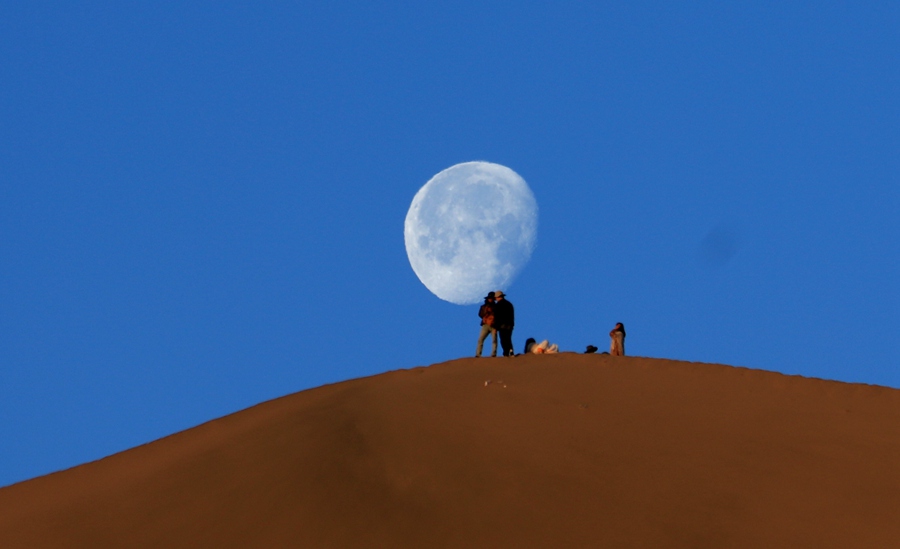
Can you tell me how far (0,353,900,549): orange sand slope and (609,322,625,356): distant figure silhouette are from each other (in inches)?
162

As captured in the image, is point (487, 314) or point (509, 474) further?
point (487, 314)

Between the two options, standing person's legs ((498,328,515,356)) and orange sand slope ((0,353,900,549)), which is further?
standing person's legs ((498,328,515,356))

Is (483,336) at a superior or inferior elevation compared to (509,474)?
superior

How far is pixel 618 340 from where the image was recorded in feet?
78.8

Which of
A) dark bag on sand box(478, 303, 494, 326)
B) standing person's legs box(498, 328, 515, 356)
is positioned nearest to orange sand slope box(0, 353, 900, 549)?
dark bag on sand box(478, 303, 494, 326)

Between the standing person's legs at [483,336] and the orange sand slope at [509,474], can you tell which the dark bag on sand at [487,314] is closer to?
the standing person's legs at [483,336]

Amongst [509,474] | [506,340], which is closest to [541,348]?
[506,340]

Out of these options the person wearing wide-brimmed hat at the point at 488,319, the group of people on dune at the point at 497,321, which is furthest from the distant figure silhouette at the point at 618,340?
the person wearing wide-brimmed hat at the point at 488,319

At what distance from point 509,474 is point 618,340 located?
33.9 ft

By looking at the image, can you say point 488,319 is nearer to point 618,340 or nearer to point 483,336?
point 483,336

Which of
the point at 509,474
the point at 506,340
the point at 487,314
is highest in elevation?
the point at 487,314

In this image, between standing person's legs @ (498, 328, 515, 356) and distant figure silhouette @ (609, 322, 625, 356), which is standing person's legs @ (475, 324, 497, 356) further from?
distant figure silhouette @ (609, 322, 625, 356)

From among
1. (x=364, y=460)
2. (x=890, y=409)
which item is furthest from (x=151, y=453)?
(x=890, y=409)

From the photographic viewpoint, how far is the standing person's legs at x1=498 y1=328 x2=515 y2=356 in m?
22.9
